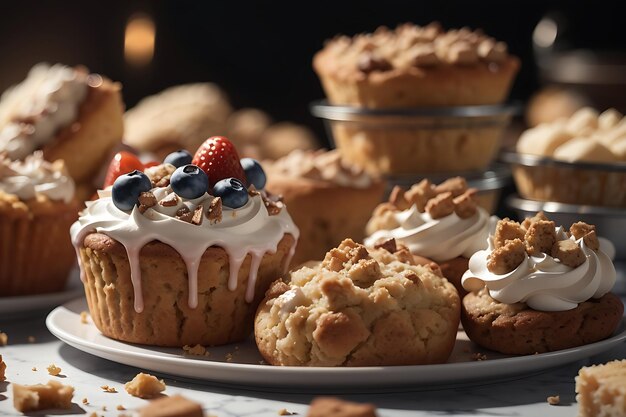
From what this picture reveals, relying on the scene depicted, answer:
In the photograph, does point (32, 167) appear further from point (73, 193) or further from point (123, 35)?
point (123, 35)

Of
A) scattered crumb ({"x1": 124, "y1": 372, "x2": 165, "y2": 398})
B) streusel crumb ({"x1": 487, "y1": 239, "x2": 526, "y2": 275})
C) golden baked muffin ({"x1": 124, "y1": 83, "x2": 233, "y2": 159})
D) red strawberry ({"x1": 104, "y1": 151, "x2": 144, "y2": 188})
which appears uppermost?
red strawberry ({"x1": 104, "y1": 151, "x2": 144, "y2": 188})

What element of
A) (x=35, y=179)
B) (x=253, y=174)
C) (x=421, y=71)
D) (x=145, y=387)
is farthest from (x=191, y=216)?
(x=421, y=71)

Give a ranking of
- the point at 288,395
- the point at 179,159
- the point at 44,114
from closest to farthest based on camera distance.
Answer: the point at 288,395
the point at 179,159
the point at 44,114

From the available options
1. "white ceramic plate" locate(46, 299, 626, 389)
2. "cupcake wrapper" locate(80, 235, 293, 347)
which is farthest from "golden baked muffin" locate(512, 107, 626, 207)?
"cupcake wrapper" locate(80, 235, 293, 347)

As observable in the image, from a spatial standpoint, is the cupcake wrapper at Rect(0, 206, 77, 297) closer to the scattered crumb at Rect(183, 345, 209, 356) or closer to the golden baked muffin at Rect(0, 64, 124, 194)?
the golden baked muffin at Rect(0, 64, 124, 194)

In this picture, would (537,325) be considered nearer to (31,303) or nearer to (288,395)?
(288,395)

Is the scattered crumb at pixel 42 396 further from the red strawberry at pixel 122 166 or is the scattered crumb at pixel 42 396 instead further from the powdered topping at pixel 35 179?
the powdered topping at pixel 35 179

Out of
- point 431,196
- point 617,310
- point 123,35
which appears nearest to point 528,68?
point 123,35

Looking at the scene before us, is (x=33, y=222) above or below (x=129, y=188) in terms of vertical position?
below
